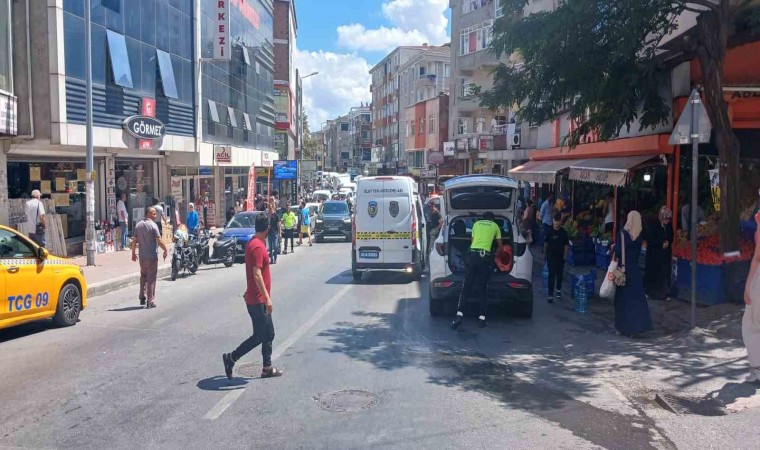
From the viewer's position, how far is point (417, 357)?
8.55 metres

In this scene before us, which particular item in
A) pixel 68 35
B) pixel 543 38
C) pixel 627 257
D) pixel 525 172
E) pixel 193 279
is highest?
pixel 68 35

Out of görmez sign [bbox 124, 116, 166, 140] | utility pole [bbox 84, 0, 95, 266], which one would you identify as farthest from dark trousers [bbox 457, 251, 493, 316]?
görmez sign [bbox 124, 116, 166, 140]

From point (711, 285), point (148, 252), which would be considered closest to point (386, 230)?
point (148, 252)

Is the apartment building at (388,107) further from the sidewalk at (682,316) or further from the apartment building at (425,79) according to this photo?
the sidewalk at (682,316)

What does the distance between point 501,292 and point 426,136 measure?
166ft

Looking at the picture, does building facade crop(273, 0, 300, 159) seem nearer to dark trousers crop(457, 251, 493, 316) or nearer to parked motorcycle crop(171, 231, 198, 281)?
parked motorcycle crop(171, 231, 198, 281)

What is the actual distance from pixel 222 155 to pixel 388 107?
5529 centimetres

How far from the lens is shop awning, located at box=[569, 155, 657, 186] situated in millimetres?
15008

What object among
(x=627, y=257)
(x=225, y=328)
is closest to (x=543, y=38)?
(x=627, y=257)

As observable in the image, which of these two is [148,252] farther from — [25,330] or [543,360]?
[543,360]

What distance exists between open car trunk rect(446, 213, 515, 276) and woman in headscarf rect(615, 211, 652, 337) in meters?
1.91

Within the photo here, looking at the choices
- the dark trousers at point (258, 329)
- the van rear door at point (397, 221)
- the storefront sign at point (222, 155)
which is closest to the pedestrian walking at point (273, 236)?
the van rear door at point (397, 221)

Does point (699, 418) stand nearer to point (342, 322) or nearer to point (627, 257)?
point (627, 257)

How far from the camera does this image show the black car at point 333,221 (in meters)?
28.5
